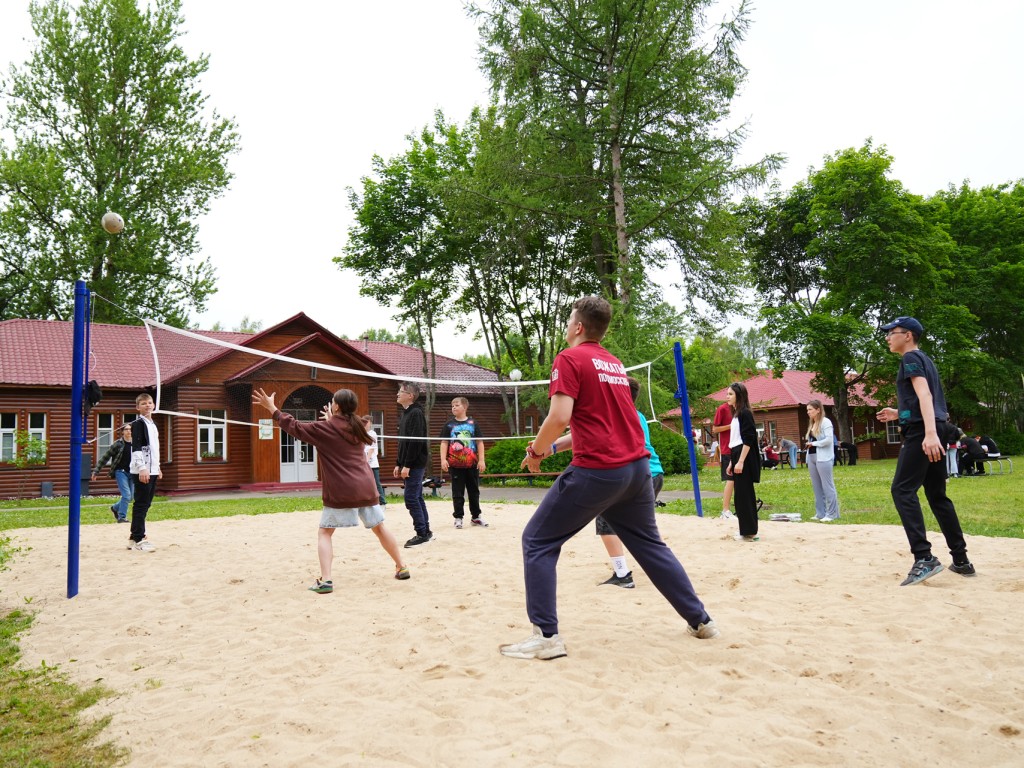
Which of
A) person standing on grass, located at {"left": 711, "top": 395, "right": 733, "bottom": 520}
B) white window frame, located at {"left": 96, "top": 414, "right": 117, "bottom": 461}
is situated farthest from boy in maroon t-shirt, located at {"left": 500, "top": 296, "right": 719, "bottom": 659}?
white window frame, located at {"left": 96, "top": 414, "right": 117, "bottom": 461}

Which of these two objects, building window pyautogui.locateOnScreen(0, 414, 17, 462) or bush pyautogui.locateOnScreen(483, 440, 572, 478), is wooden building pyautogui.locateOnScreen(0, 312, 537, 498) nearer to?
building window pyautogui.locateOnScreen(0, 414, 17, 462)

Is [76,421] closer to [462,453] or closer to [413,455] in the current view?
[413,455]

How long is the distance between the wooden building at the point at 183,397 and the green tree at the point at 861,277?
19128 mm

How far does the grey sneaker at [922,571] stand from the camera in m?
5.38

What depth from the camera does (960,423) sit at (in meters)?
42.6

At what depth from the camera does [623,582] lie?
578 centimetres

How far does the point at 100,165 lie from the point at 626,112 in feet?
70.6

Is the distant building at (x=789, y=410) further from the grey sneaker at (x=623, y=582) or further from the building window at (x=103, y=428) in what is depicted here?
the grey sneaker at (x=623, y=582)

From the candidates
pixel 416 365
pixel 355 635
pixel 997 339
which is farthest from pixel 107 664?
pixel 997 339

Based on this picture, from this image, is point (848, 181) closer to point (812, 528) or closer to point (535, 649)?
point (812, 528)

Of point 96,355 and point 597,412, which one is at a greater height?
point 96,355

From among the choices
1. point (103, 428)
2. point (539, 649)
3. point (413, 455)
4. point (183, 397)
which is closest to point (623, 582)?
point (539, 649)

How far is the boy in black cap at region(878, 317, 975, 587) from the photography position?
17.6 ft

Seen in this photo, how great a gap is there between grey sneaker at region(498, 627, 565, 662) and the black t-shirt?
330 cm
